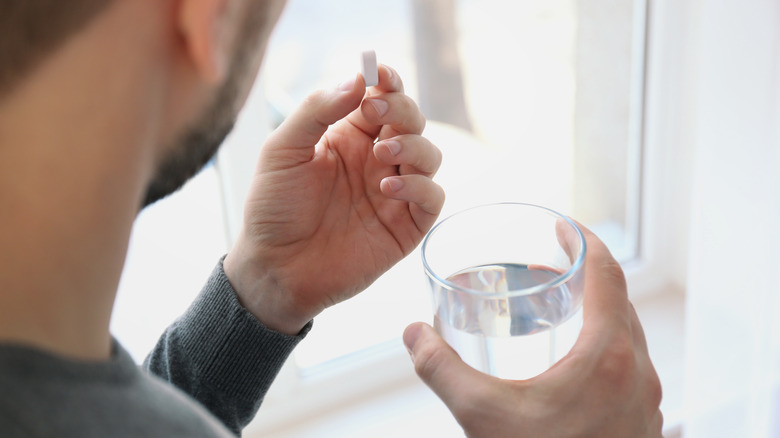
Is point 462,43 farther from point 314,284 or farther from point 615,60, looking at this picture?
point 314,284

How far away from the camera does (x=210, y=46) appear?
1.70ft

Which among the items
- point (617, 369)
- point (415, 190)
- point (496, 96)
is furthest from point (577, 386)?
point (496, 96)

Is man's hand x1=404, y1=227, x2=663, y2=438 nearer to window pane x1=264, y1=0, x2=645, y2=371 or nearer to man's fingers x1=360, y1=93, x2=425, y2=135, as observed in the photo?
man's fingers x1=360, y1=93, x2=425, y2=135

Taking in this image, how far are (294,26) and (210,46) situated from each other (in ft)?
2.18

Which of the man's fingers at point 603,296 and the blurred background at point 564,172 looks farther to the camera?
the blurred background at point 564,172

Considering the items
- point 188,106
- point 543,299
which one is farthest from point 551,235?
point 188,106

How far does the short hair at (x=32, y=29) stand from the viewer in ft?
1.47

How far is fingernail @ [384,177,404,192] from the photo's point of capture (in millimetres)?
804

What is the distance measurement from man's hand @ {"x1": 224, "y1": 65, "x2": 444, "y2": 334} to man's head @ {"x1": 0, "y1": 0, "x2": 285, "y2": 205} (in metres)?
0.19

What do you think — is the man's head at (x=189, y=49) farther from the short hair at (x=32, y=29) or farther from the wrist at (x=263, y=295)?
the wrist at (x=263, y=295)

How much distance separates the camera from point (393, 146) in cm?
79

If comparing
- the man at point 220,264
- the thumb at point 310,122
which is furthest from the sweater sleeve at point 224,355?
the thumb at point 310,122

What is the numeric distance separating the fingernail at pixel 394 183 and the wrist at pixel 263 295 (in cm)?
16

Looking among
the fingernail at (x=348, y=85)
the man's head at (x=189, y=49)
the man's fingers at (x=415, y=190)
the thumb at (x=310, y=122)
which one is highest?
the man's head at (x=189, y=49)
